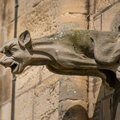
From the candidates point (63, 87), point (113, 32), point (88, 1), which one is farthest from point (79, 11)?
point (113, 32)

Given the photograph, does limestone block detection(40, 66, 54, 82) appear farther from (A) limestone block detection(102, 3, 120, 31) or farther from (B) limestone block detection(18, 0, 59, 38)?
(A) limestone block detection(102, 3, 120, 31)

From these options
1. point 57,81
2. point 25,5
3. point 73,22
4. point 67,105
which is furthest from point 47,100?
point 25,5

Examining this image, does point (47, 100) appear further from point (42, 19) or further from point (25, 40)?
point (25, 40)

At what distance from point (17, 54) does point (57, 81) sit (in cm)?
94

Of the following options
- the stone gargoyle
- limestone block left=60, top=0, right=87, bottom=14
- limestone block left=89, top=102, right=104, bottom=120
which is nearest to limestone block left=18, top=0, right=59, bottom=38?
limestone block left=60, top=0, right=87, bottom=14

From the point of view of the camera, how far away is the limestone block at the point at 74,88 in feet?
17.2

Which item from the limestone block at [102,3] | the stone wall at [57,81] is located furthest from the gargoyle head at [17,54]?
the limestone block at [102,3]

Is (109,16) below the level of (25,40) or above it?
above

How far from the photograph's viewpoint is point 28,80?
5.84 meters

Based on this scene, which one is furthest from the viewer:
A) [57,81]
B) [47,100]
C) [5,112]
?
[5,112]

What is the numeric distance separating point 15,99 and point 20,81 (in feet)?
0.41

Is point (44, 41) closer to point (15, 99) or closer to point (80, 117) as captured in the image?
point (80, 117)

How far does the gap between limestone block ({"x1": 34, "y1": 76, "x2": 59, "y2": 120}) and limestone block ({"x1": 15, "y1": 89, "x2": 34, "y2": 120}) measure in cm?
7

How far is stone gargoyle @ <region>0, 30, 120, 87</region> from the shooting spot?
4.51 metres
